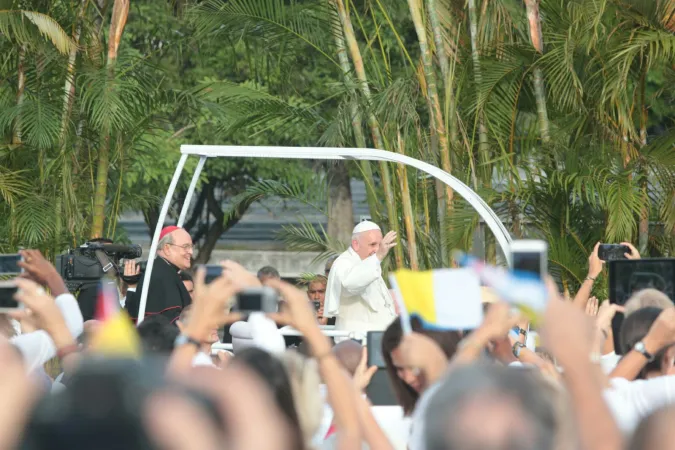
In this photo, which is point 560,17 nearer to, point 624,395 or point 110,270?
point 110,270

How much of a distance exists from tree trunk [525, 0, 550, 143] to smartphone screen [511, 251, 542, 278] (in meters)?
7.04

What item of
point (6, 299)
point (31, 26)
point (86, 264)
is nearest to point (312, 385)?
point (6, 299)

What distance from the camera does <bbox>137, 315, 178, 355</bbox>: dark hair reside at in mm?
3731

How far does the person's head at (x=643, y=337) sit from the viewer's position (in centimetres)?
389

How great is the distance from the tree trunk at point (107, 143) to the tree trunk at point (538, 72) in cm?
348

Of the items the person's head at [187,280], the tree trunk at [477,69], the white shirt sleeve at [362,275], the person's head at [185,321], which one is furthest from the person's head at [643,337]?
the tree trunk at [477,69]

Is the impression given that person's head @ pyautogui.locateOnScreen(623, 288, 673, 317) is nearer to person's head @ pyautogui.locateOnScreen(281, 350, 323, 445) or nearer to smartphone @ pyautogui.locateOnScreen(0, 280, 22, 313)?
person's head @ pyautogui.locateOnScreen(281, 350, 323, 445)

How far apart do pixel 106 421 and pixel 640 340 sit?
243 cm

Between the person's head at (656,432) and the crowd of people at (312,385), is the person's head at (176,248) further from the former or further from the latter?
the person's head at (656,432)

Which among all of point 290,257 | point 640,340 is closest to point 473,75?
point 640,340

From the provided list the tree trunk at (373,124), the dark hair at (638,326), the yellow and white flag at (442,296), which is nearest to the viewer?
the yellow and white flag at (442,296)

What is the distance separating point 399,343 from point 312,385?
32.0 inches

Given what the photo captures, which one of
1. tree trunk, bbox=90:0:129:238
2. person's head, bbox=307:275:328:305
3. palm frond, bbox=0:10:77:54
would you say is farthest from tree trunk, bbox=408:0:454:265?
palm frond, bbox=0:10:77:54

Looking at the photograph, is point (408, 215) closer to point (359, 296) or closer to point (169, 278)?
point (359, 296)
